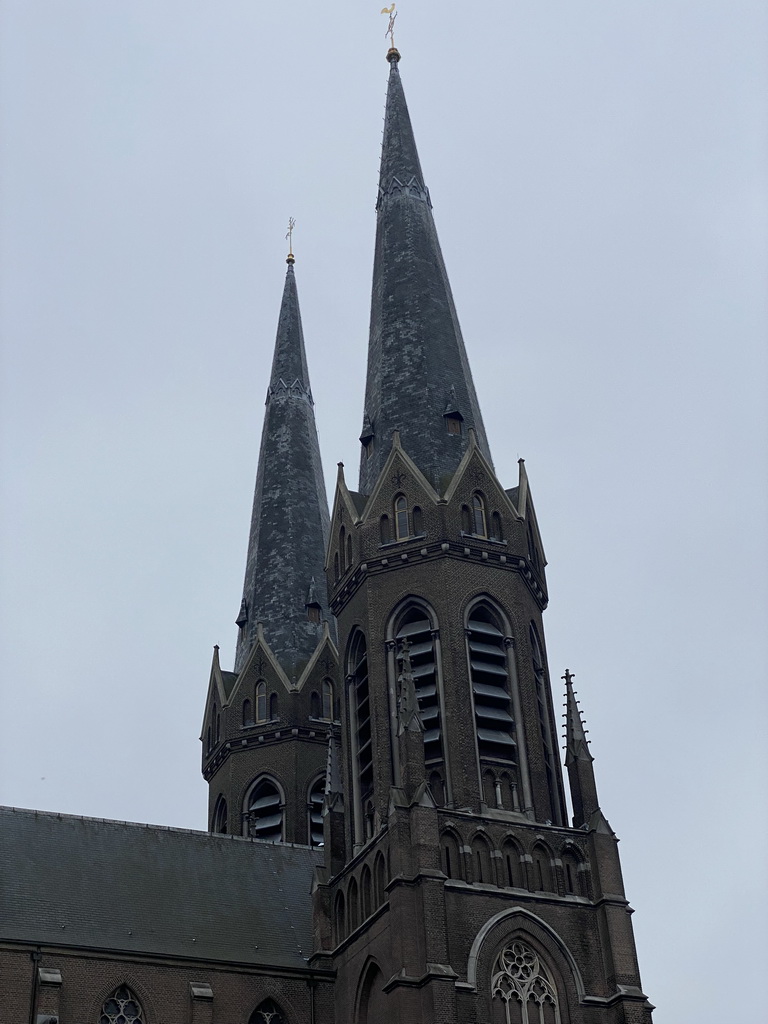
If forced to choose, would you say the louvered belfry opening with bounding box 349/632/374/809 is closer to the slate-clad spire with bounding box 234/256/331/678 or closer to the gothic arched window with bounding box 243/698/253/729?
the slate-clad spire with bounding box 234/256/331/678

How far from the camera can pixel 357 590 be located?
1938 inches

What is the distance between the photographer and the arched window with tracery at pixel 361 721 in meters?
46.2

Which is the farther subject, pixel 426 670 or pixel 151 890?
pixel 151 890

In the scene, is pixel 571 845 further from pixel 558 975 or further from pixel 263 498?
pixel 263 498

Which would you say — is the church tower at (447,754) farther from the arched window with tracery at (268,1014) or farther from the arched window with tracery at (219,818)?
the arched window with tracery at (219,818)

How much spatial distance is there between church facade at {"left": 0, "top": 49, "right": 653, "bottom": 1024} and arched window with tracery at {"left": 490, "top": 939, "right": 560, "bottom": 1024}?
2.3 inches

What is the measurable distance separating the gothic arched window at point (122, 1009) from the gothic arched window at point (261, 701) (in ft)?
60.2

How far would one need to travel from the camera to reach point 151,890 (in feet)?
153

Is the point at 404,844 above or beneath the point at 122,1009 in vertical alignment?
above

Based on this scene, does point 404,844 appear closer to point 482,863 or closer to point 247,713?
point 482,863

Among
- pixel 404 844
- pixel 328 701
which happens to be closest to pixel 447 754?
pixel 404 844

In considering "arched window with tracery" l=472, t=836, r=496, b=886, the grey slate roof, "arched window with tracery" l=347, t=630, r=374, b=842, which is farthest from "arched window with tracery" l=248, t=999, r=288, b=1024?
"arched window with tracery" l=472, t=836, r=496, b=886

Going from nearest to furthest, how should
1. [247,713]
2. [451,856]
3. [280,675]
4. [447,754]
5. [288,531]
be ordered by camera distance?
1. [451,856]
2. [447,754]
3. [280,675]
4. [247,713]
5. [288,531]

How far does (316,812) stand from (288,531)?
12.6 metres
